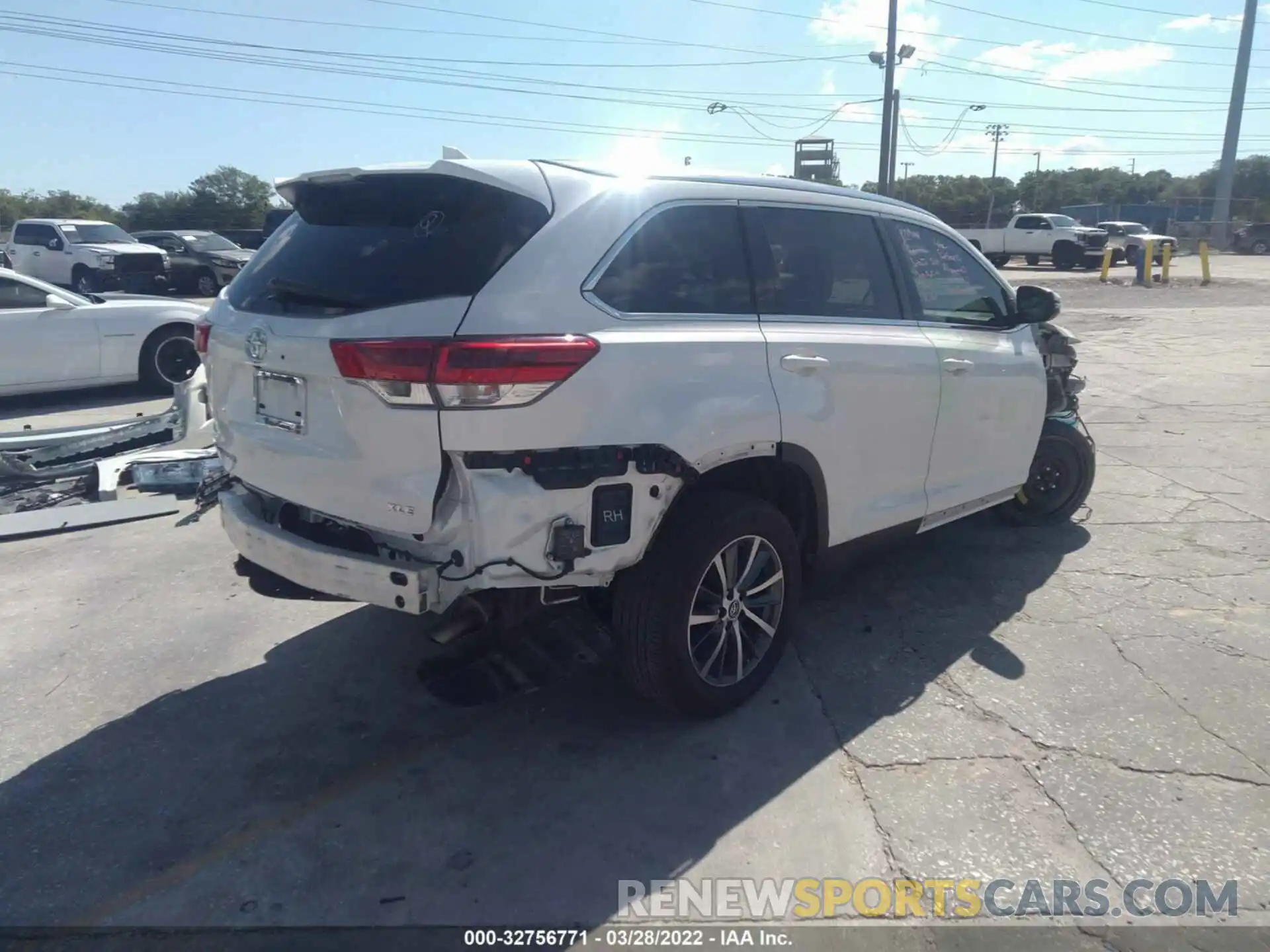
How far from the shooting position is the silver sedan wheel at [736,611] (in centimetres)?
352

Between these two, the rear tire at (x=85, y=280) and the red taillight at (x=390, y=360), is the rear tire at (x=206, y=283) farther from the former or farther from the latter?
the red taillight at (x=390, y=360)

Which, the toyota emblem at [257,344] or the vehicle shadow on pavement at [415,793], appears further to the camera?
the toyota emblem at [257,344]

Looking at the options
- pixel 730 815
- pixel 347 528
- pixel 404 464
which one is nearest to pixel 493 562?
pixel 404 464

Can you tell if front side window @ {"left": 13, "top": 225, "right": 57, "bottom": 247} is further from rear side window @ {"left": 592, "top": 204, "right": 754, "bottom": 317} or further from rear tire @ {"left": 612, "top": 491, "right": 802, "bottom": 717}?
rear tire @ {"left": 612, "top": 491, "right": 802, "bottom": 717}

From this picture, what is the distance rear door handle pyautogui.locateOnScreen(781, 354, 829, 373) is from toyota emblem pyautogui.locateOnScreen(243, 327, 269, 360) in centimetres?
185

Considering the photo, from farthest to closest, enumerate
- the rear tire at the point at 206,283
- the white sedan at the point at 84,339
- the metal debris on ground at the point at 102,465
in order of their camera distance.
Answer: the rear tire at the point at 206,283, the white sedan at the point at 84,339, the metal debris on ground at the point at 102,465

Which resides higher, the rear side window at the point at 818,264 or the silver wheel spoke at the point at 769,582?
the rear side window at the point at 818,264

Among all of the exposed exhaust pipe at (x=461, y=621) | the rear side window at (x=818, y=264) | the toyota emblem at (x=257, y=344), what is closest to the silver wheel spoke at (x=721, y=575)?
the exposed exhaust pipe at (x=461, y=621)

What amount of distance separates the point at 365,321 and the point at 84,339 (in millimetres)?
8348

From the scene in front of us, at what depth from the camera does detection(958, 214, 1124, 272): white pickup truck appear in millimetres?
34406

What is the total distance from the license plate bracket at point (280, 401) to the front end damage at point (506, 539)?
1.17ft

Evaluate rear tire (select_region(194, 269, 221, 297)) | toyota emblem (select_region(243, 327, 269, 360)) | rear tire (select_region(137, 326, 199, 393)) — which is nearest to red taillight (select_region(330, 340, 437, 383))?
toyota emblem (select_region(243, 327, 269, 360))

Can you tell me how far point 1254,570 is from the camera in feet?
17.3

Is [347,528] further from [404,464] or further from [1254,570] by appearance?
[1254,570]
